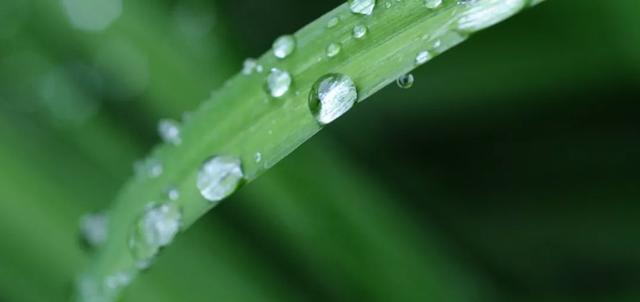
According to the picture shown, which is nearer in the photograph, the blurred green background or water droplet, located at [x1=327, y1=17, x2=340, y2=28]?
A: water droplet, located at [x1=327, y1=17, x2=340, y2=28]

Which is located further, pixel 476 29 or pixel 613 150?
pixel 613 150

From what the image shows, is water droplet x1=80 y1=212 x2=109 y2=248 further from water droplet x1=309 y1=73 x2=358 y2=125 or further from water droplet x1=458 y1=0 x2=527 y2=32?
water droplet x1=458 y1=0 x2=527 y2=32

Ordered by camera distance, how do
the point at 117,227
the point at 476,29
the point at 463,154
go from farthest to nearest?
the point at 463,154 → the point at 117,227 → the point at 476,29

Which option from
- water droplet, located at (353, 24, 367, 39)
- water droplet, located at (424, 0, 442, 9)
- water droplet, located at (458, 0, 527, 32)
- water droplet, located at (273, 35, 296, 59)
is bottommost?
water droplet, located at (458, 0, 527, 32)

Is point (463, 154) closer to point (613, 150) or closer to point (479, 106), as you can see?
point (479, 106)

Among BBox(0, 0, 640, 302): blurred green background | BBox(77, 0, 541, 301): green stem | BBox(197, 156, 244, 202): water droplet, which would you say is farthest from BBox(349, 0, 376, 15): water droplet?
BBox(0, 0, 640, 302): blurred green background

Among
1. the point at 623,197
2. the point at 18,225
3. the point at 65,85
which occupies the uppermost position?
the point at 65,85

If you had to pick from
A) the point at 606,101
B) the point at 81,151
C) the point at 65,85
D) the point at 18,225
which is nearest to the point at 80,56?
the point at 65,85

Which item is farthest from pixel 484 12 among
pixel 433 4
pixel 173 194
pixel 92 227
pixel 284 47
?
pixel 92 227

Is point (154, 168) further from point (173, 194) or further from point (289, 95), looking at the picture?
point (289, 95)
